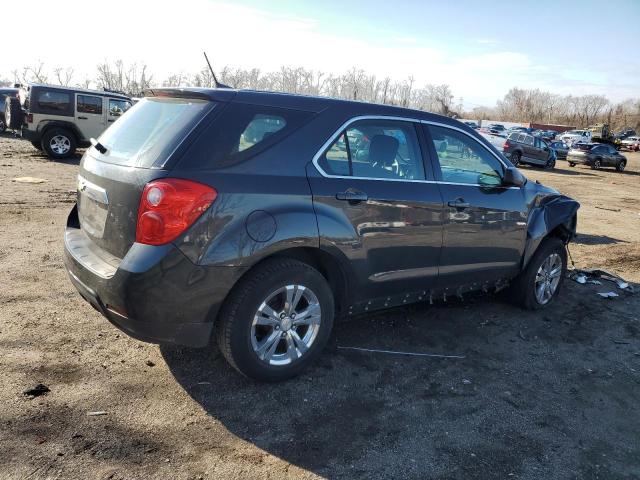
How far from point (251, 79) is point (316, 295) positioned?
53961mm

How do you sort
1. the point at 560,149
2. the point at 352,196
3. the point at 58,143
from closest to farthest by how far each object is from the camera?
the point at 352,196 → the point at 58,143 → the point at 560,149

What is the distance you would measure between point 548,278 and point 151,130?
4.17 m

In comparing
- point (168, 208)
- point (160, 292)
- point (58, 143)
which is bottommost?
point (160, 292)

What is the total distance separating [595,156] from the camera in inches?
1217

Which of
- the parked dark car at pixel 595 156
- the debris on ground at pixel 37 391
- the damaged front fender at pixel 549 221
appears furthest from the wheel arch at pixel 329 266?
the parked dark car at pixel 595 156

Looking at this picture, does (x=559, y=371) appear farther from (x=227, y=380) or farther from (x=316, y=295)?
(x=227, y=380)

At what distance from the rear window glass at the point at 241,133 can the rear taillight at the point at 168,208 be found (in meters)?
0.16

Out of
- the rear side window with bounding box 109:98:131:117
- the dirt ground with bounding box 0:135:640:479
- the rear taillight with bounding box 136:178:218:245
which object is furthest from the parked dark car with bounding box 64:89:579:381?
the rear side window with bounding box 109:98:131:117

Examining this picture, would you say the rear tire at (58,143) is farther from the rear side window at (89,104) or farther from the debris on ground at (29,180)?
the debris on ground at (29,180)

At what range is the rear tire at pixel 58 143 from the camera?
49.0 ft

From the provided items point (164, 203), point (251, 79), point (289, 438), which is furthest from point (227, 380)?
point (251, 79)

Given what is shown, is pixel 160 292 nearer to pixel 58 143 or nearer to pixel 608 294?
pixel 608 294

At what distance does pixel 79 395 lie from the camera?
3.18m

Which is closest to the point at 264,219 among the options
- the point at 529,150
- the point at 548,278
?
the point at 548,278
